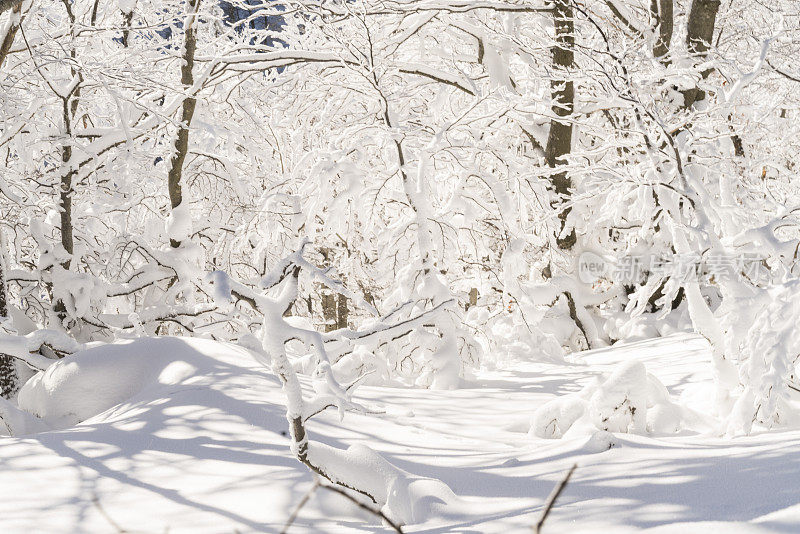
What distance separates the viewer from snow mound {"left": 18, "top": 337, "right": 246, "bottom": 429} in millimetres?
4203

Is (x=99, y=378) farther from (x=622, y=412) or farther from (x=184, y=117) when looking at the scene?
(x=184, y=117)

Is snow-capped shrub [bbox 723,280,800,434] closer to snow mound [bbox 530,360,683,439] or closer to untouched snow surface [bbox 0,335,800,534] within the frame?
untouched snow surface [bbox 0,335,800,534]

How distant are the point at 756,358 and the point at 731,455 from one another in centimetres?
80

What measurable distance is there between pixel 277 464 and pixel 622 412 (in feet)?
7.11

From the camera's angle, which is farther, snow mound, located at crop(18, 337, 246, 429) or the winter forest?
snow mound, located at crop(18, 337, 246, 429)

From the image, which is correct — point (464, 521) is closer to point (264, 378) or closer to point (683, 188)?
point (264, 378)

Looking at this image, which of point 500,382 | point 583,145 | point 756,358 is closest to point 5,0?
point 756,358

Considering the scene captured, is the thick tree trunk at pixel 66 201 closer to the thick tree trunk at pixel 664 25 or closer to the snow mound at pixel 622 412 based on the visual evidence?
the snow mound at pixel 622 412

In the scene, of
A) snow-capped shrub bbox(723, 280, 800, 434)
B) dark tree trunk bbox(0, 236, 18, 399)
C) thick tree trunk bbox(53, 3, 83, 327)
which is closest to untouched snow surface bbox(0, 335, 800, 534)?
snow-capped shrub bbox(723, 280, 800, 434)

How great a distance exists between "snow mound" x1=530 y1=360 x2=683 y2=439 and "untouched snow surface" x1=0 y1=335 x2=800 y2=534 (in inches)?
2.6

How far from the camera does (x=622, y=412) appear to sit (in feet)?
12.7

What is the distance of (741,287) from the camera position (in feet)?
12.5

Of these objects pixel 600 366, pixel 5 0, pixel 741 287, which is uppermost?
pixel 5 0

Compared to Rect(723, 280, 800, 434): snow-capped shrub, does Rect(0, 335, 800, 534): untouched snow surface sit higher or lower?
lower
